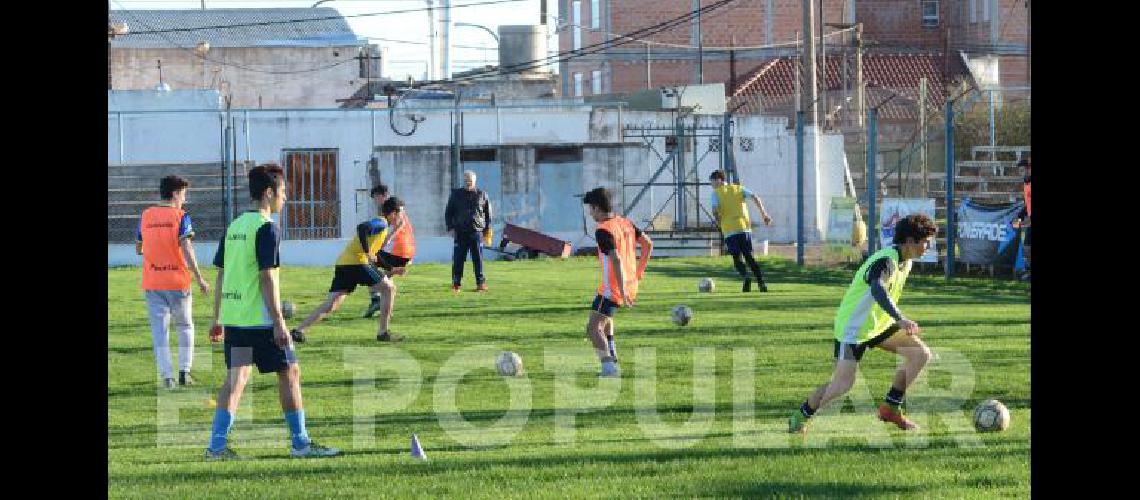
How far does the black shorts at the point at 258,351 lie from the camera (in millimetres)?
10789

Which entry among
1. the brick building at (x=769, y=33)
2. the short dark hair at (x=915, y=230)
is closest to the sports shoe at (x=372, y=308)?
the short dark hair at (x=915, y=230)

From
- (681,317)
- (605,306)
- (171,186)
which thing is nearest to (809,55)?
(681,317)

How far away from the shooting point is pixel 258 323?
10.8 metres

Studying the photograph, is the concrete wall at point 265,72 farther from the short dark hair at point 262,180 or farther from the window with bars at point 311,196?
the short dark hair at point 262,180

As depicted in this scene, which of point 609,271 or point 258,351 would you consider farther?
point 609,271

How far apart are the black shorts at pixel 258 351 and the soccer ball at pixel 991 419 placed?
4.39 metres

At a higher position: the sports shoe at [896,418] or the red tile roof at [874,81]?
the red tile roof at [874,81]

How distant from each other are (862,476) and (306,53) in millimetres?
60040

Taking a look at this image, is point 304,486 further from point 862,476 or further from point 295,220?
point 295,220

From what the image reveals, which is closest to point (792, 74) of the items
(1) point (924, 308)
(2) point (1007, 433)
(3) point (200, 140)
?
(3) point (200, 140)

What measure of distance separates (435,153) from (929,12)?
1282 inches

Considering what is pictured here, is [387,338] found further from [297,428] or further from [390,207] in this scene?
[297,428]

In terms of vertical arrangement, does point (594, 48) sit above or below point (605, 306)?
above

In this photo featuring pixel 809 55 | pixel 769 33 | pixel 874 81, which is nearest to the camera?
pixel 809 55
